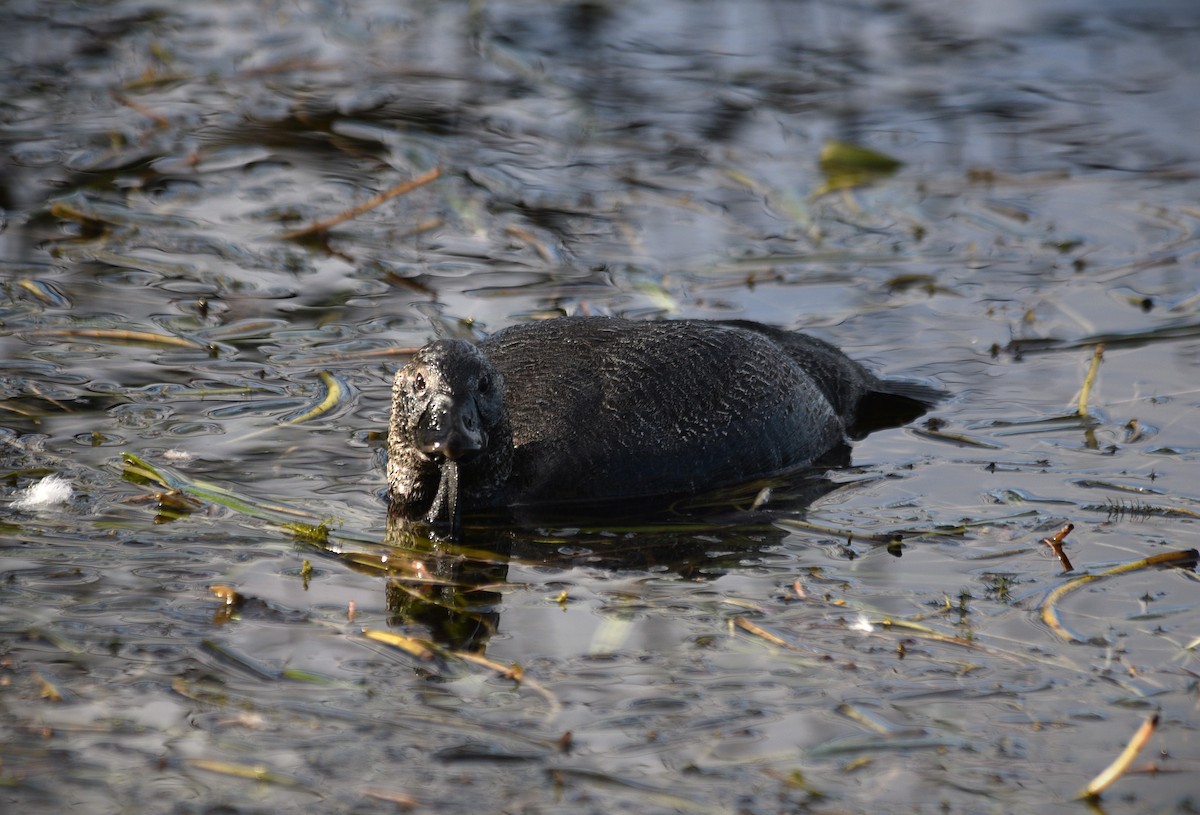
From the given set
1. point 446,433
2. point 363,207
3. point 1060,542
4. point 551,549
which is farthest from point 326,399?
point 1060,542

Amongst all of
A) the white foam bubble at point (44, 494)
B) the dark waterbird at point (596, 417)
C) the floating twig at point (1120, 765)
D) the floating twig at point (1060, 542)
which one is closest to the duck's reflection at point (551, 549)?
the dark waterbird at point (596, 417)

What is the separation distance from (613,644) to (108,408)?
10.0 ft

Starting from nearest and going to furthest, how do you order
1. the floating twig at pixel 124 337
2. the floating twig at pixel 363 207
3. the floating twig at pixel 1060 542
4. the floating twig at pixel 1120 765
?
the floating twig at pixel 1120 765 → the floating twig at pixel 1060 542 → the floating twig at pixel 124 337 → the floating twig at pixel 363 207

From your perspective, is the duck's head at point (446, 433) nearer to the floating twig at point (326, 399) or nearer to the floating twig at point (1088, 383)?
the floating twig at point (326, 399)

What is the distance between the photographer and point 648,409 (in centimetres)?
670

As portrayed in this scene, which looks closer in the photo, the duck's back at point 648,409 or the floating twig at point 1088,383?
the duck's back at point 648,409

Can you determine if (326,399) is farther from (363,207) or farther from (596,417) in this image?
(363,207)

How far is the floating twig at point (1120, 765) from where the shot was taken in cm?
421

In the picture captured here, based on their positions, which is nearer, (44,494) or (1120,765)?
(1120,765)

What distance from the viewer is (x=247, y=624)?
509 centimetres

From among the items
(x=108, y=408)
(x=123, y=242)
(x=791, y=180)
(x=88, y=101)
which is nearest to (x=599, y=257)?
(x=791, y=180)

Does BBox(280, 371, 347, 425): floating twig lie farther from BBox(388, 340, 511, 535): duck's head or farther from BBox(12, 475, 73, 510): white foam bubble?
BBox(12, 475, 73, 510): white foam bubble

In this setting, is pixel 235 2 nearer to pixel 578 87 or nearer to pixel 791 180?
pixel 578 87

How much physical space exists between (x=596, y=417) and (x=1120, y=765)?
2.86m
